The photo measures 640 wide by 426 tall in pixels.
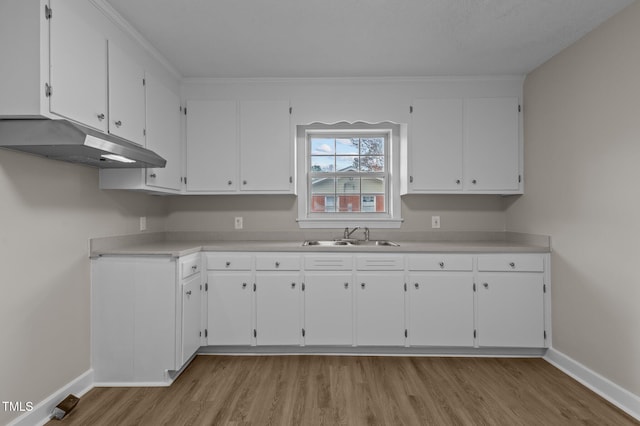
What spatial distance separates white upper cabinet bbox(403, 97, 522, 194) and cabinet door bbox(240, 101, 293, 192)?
1.16m

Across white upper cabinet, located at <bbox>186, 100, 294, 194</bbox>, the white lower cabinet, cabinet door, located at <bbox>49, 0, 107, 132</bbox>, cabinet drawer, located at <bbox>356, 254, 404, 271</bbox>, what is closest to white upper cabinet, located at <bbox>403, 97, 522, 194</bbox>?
cabinet drawer, located at <bbox>356, 254, 404, 271</bbox>

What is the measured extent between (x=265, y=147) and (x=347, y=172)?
2.99 ft

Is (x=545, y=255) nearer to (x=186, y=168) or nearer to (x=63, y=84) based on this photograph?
(x=186, y=168)

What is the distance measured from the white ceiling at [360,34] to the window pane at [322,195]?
42.0 inches

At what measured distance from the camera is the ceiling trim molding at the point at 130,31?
2.10 meters

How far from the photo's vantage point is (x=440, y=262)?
2896 mm

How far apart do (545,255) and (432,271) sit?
924 mm

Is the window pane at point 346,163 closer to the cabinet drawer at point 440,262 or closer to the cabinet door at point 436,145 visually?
the cabinet door at point 436,145

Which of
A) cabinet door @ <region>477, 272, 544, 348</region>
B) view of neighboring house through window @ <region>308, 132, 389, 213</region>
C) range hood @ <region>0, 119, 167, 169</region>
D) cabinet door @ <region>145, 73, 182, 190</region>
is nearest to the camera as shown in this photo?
range hood @ <region>0, 119, 167, 169</region>

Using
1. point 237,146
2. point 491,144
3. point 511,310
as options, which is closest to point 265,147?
point 237,146

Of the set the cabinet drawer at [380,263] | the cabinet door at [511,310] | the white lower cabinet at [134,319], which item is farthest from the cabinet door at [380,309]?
the white lower cabinet at [134,319]

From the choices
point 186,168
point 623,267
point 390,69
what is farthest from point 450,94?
point 186,168

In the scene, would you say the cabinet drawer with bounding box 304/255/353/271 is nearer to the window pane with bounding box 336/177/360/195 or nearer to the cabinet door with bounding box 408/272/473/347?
the cabinet door with bounding box 408/272/473/347

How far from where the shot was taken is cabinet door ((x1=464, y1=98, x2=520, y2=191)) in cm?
319
